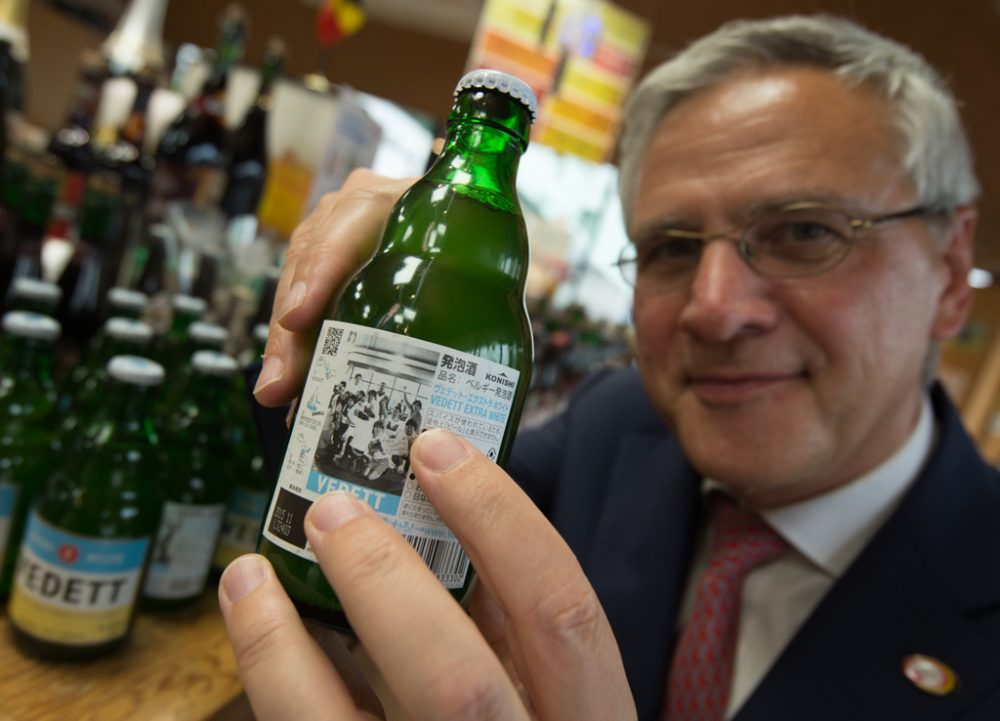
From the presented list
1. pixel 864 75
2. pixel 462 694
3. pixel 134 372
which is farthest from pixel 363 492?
pixel 864 75

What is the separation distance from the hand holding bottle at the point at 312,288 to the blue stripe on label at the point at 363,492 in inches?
5.3

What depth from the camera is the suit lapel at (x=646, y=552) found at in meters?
0.89

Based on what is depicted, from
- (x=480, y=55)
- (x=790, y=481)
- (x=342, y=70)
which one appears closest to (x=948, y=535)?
(x=790, y=481)

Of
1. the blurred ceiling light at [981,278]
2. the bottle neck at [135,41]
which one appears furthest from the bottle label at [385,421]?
the blurred ceiling light at [981,278]

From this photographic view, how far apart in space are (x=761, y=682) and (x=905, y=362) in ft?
1.56

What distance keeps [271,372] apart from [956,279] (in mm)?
1018

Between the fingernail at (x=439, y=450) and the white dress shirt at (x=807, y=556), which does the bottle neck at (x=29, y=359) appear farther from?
the white dress shirt at (x=807, y=556)

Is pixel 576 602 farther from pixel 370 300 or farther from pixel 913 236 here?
pixel 913 236

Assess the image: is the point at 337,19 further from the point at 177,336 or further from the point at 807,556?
the point at 807,556

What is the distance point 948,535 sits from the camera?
2.84 feet

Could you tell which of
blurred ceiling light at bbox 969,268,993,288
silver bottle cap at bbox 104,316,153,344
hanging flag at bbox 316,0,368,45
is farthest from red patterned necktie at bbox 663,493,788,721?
blurred ceiling light at bbox 969,268,993,288

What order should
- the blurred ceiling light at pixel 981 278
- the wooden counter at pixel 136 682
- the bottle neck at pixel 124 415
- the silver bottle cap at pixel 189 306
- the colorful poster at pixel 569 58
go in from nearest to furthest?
the wooden counter at pixel 136 682 < the bottle neck at pixel 124 415 < the silver bottle cap at pixel 189 306 < the colorful poster at pixel 569 58 < the blurred ceiling light at pixel 981 278

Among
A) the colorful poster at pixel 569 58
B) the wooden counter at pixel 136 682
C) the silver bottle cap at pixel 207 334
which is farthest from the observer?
the colorful poster at pixel 569 58

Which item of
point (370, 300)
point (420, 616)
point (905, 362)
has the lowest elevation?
point (420, 616)
